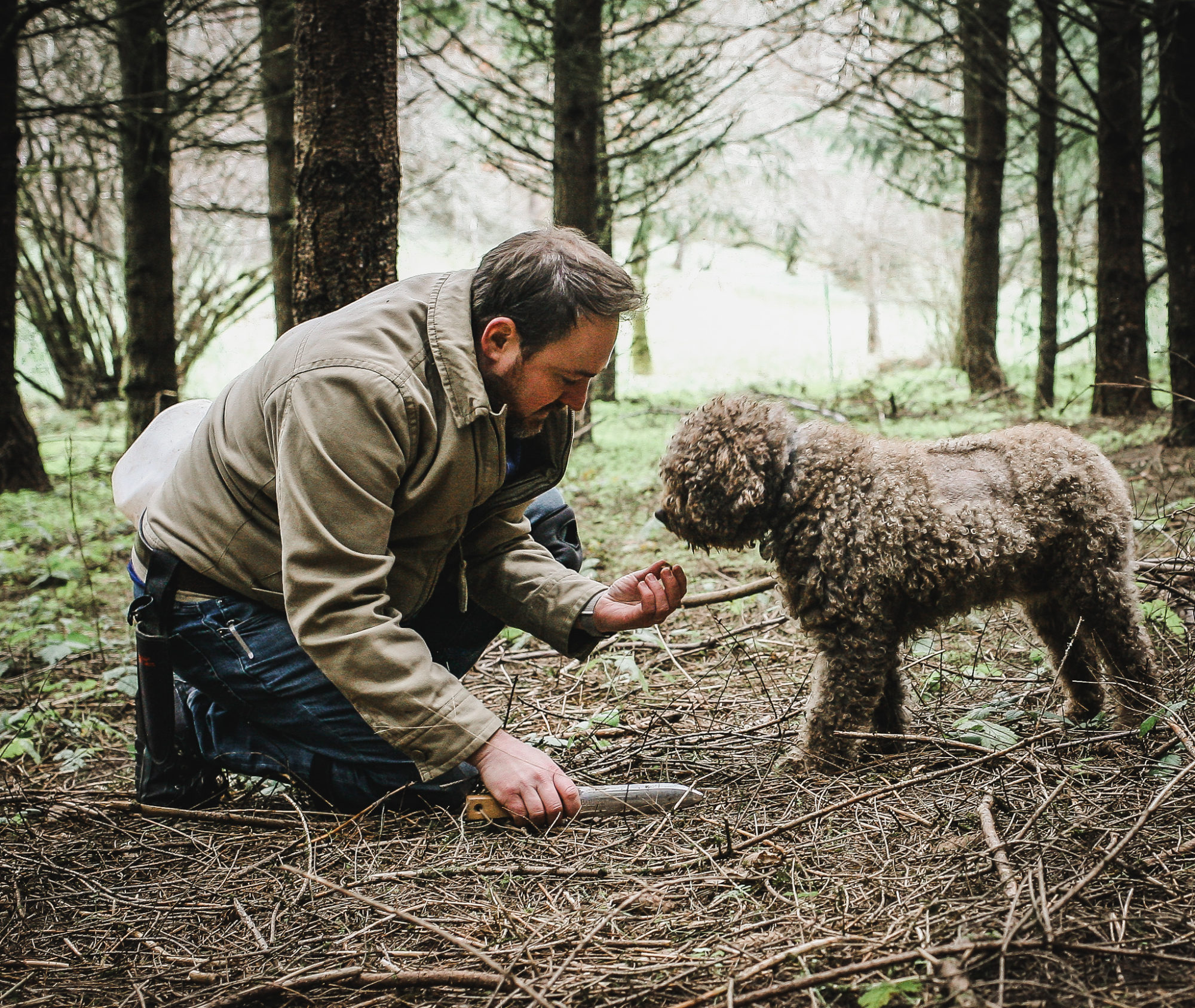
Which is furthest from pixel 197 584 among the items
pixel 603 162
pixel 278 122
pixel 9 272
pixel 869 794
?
pixel 603 162

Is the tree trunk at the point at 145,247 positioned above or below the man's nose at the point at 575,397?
above

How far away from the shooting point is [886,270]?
23.0 metres

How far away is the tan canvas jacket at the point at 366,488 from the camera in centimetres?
241

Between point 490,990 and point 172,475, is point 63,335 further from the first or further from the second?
point 490,990

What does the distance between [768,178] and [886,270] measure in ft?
34.5

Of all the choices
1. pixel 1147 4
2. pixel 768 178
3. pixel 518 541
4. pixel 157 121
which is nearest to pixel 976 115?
pixel 768 178

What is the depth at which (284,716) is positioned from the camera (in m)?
2.83

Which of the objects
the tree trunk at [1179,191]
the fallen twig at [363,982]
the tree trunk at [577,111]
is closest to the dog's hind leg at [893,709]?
the fallen twig at [363,982]

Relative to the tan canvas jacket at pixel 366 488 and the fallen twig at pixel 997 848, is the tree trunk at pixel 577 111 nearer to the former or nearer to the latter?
the tan canvas jacket at pixel 366 488

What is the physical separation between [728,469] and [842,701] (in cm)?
85

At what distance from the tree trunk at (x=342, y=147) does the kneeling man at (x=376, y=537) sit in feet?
4.15

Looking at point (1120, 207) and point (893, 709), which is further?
point (1120, 207)

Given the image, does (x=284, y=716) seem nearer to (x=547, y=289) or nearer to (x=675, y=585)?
(x=675, y=585)

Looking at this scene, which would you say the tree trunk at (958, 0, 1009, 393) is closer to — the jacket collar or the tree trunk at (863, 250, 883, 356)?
the jacket collar
